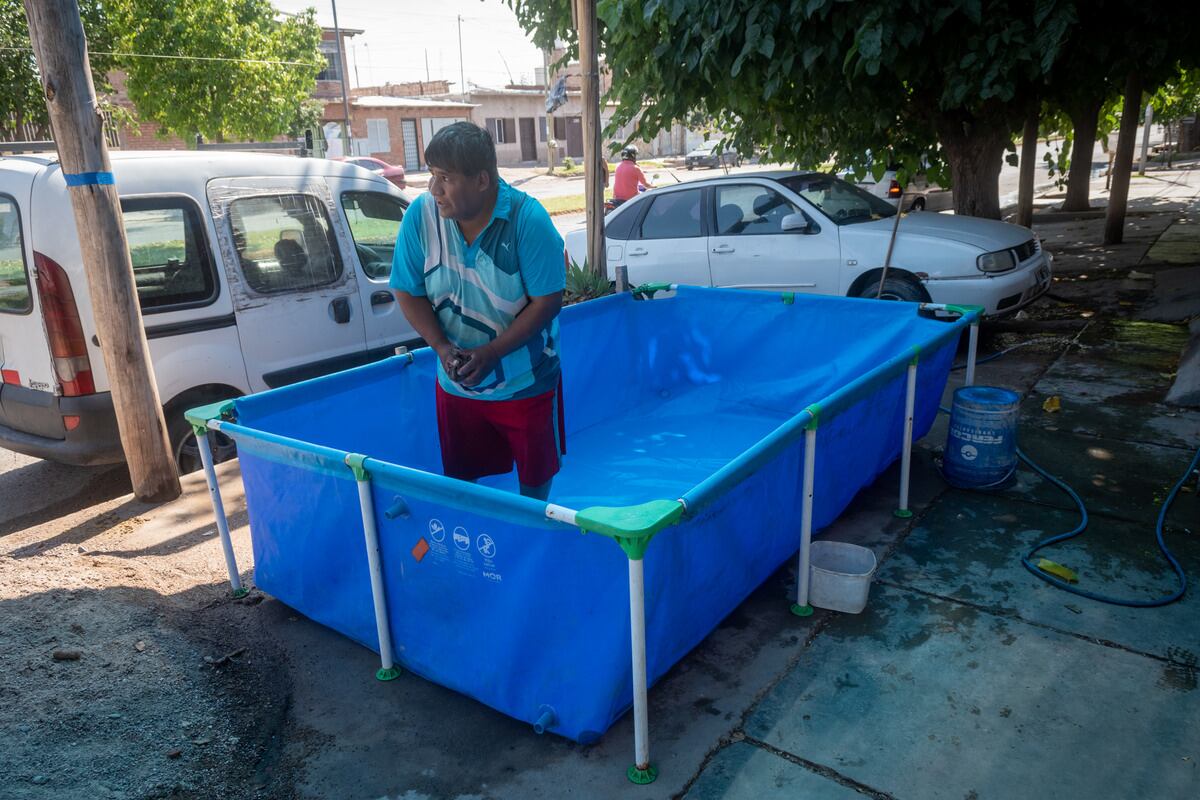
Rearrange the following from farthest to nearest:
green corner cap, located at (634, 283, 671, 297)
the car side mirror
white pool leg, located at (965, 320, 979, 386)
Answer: the car side mirror
green corner cap, located at (634, 283, 671, 297)
white pool leg, located at (965, 320, 979, 386)

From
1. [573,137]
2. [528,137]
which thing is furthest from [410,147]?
[573,137]

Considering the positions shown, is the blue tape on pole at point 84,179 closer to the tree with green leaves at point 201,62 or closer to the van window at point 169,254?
the van window at point 169,254

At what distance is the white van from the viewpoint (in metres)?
4.54

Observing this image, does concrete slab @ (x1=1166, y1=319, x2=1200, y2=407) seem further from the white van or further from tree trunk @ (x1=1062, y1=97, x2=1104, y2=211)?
tree trunk @ (x1=1062, y1=97, x2=1104, y2=211)

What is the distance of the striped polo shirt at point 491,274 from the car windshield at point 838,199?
516 cm

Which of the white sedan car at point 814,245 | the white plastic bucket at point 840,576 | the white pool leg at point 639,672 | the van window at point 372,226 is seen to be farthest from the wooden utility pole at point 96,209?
the white sedan car at point 814,245

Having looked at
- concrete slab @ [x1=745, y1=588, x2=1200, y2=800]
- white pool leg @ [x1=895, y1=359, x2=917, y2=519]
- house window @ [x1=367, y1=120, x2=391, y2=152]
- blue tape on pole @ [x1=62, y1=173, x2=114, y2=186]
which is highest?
house window @ [x1=367, y1=120, x2=391, y2=152]

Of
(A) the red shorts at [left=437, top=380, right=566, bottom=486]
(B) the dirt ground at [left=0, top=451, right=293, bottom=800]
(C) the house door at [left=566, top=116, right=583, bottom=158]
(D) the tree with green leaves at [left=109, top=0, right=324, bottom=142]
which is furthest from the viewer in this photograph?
(C) the house door at [left=566, top=116, right=583, bottom=158]

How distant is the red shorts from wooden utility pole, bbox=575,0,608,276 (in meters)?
3.51

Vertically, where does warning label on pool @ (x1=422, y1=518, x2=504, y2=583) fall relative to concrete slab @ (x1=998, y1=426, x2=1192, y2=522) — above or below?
above

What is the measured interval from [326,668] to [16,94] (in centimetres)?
1649

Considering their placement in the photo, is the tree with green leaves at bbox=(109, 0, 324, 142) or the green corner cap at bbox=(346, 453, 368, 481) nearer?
the green corner cap at bbox=(346, 453, 368, 481)

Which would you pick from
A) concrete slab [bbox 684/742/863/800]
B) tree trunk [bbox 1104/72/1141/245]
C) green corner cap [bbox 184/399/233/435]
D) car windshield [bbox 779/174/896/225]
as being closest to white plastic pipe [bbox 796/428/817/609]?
concrete slab [bbox 684/742/863/800]

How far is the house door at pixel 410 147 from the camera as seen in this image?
44781 mm
